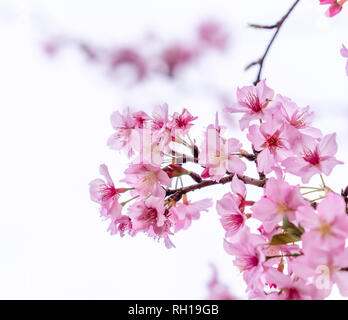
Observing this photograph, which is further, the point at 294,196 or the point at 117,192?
the point at 117,192

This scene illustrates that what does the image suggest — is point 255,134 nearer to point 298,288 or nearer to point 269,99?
point 269,99

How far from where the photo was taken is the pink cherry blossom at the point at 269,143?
0.95m

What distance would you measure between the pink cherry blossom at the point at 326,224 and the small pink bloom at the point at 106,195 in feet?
1.58

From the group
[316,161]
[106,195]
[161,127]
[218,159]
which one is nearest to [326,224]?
[316,161]

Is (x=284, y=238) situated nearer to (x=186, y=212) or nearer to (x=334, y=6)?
(x=186, y=212)

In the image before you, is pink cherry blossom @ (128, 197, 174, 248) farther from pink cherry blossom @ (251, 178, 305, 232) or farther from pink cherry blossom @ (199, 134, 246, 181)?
pink cherry blossom @ (251, 178, 305, 232)

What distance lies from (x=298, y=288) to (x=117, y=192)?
48 cm

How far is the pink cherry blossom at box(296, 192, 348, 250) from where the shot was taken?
68 cm

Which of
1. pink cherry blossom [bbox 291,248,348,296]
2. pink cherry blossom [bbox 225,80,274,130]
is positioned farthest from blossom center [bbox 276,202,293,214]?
pink cherry blossom [bbox 225,80,274,130]

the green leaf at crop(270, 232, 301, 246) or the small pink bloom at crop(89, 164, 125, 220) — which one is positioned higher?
the small pink bloom at crop(89, 164, 125, 220)

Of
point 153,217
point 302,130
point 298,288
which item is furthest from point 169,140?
point 298,288

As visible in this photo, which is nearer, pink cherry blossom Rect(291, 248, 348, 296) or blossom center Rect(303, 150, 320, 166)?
pink cherry blossom Rect(291, 248, 348, 296)

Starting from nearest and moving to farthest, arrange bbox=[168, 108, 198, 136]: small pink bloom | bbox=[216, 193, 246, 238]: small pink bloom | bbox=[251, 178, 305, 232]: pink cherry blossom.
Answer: bbox=[251, 178, 305, 232]: pink cherry blossom, bbox=[216, 193, 246, 238]: small pink bloom, bbox=[168, 108, 198, 136]: small pink bloom

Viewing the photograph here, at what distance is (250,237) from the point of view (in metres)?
0.83
